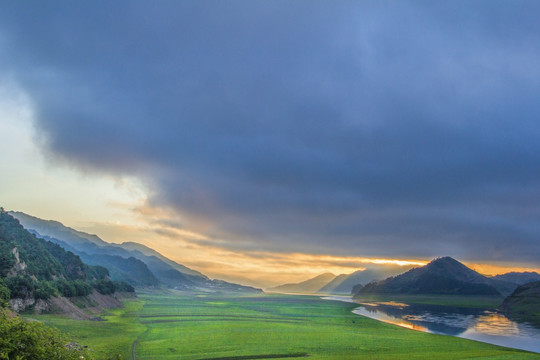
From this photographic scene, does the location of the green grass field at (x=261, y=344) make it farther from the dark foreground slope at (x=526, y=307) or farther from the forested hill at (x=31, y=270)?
the dark foreground slope at (x=526, y=307)

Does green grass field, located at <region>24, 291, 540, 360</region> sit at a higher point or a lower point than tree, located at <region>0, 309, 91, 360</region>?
lower

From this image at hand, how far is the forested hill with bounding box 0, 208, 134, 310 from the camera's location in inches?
3713

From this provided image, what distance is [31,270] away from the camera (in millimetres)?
117875

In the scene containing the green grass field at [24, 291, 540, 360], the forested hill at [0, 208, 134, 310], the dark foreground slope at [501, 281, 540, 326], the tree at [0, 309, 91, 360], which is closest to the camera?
the tree at [0, 309, 91, 360]

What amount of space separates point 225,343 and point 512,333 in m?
87.3

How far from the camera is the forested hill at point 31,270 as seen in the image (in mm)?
94312

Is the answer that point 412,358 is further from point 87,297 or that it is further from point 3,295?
point 87,297

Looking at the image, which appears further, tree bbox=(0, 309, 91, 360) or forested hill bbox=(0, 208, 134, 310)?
forested hill bbox=(0, 208, 134, 310)

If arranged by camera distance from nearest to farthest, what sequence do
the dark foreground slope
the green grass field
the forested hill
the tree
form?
the tree, the green grass field, the forested hill, the dark foreground slope

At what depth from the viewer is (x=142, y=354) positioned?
62250mm

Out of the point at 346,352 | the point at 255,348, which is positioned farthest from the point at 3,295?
the point at 346,352

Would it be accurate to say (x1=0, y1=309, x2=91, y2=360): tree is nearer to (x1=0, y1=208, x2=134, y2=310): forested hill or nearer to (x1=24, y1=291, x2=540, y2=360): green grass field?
(x1=24, y1=291, x2=540, y2=360): green grass field

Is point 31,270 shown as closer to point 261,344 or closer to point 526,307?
point 261,344

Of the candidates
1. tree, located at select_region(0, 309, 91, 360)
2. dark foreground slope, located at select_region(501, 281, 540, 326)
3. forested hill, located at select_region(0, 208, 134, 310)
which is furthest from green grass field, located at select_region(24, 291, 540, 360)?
dark foreground slope, located at select_region(501, 281, 540, 326)
